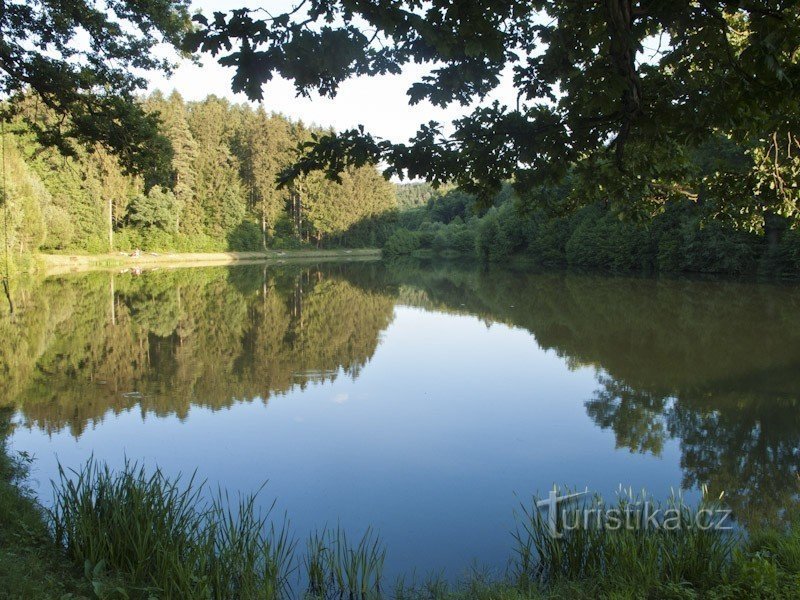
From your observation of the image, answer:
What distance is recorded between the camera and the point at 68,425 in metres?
8.61

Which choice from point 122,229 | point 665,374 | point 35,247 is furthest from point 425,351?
point 122,229

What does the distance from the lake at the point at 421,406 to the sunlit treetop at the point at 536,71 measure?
3.23m

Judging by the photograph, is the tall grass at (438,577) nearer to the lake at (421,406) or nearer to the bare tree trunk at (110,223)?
the lake at (421,406)

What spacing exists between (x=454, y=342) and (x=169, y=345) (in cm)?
715

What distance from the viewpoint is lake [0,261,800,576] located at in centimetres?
650

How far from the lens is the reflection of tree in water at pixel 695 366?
286 inches

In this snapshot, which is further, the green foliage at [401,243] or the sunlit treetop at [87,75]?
the green foliage at [401,243]

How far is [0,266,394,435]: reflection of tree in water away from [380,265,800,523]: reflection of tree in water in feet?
16.4

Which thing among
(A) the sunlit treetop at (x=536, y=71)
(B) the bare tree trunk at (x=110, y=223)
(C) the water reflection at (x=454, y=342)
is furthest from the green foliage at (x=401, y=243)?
(A) the sunlit treetop at (x=536, y=71)

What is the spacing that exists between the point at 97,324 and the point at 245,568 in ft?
52.0

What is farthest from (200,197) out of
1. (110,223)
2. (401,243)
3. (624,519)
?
(624,519)

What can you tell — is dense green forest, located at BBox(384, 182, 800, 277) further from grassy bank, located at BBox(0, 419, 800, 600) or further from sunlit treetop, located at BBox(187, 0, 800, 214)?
grassy bank, located at BBox(0, 419, 800, 600)

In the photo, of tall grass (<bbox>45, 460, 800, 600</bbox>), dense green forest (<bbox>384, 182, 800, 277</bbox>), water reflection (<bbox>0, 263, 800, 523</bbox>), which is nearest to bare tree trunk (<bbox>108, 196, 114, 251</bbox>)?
water reflection (<bbox>0, 263, 800, 523</bbox>)

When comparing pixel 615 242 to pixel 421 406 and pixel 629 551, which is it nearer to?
pixel 421 406
